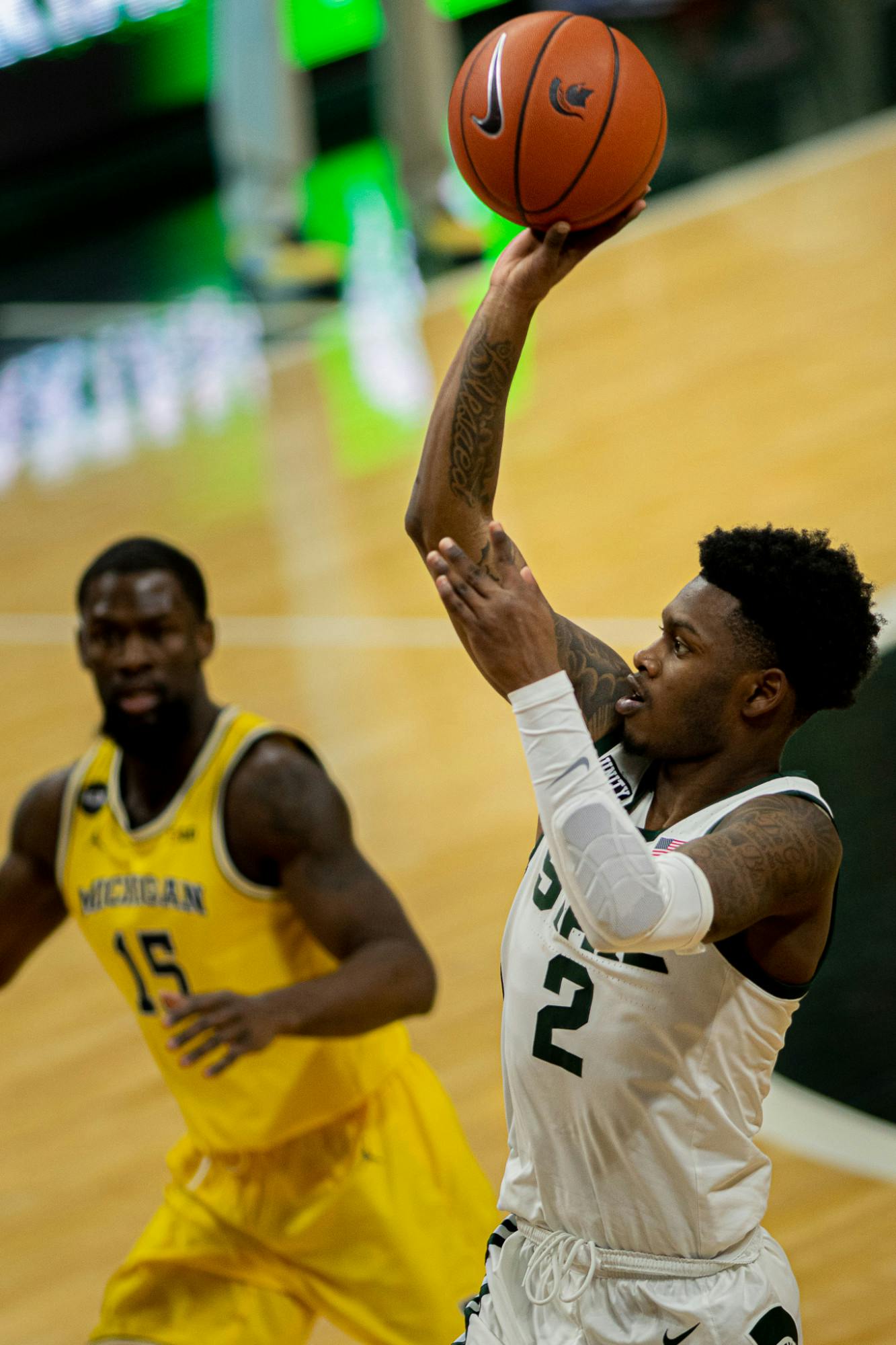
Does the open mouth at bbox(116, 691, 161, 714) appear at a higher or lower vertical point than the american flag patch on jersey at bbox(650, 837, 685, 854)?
higher

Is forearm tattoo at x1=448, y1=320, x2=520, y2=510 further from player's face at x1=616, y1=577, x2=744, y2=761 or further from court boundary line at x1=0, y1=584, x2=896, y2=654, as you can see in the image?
court boundary line at x1=0, y1=584, x2=896, y2=654

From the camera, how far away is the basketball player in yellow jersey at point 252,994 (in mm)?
3758

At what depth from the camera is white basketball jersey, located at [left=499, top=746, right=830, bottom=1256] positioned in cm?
279

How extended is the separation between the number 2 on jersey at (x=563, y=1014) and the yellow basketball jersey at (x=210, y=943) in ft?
3.30

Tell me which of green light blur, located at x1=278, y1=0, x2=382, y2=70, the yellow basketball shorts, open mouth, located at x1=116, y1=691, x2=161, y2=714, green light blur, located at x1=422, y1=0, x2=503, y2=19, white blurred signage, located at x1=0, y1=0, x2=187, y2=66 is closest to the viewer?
the yellow basketball shorts

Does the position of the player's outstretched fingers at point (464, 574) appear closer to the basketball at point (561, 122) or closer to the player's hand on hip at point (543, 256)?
the player's hand on hip at point (543, 256)

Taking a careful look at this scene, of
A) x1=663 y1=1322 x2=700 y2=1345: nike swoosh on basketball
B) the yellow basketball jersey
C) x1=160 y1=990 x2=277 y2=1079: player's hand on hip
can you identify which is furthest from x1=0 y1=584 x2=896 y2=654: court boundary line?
x1=663 y1=1322 x2=700 y2=1345: nike swoosh on basketball

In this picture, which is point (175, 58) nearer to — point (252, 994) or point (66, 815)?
point (66, 815)

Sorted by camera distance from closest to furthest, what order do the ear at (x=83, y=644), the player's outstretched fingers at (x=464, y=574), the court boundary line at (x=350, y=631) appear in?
the player's outstretched fingers at (x=464, y=574) → the ear at (x=83, y=644) → the court boundary line at (x=350, y=631)

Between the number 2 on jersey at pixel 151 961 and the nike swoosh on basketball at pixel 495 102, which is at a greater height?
the nike swoosh on basketball at pixel 495 102

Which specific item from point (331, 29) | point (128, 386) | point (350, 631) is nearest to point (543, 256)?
point (350, 631)

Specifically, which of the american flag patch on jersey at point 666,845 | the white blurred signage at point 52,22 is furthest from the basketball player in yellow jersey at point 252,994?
the white blurred signage at point 52,22

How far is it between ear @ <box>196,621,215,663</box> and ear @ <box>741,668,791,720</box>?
1.58 meters

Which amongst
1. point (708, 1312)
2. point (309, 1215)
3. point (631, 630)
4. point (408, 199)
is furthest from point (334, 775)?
point (408, 199)
